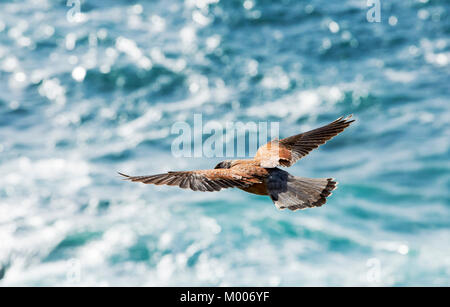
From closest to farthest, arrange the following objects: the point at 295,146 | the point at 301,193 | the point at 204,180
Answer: the point at 204,180, the point at 301,193, the point at 295,146

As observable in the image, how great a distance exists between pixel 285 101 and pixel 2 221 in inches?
365

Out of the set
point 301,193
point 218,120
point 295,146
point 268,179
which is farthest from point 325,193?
point 218,120

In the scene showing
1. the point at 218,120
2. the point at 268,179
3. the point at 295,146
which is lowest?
the point at 268,179

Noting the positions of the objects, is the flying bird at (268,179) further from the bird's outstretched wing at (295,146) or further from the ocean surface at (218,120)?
the ocean surface at (218,120)

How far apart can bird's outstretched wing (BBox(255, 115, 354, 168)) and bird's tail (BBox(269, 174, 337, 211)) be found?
0.27m

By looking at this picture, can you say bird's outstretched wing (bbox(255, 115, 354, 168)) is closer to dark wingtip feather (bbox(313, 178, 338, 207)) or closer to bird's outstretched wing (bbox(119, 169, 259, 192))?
dark wingtip feather (bbox(313, 178, 338, 207))

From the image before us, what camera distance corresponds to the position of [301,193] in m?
4.51

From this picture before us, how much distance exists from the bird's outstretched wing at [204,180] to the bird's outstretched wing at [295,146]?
1.96 ft

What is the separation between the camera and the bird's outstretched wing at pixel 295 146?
498 centimetres

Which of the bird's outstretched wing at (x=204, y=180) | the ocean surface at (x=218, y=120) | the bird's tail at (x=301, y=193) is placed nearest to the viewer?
the bird's outstretched wing at (x=204, y=180)

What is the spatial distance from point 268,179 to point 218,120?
14.0 meters

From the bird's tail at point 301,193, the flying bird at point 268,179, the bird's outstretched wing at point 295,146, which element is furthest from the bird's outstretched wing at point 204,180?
the bird's outstretched wing at point 295,146

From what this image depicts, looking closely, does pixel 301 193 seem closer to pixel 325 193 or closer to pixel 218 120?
pixel 325 193
